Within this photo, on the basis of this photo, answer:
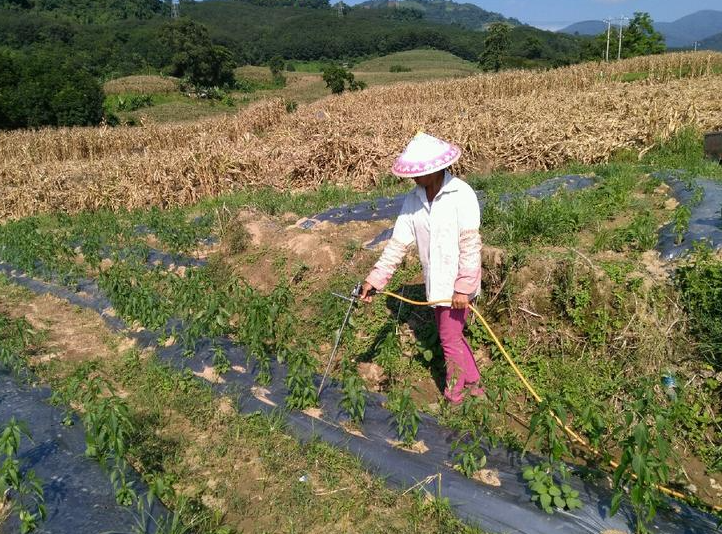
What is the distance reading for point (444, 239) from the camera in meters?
3.81

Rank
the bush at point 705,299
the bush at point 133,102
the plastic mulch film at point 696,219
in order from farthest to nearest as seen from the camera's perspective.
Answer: the bush at point 133,102 → the plastic mulch film at point 696,219 → the bush at point 705,299

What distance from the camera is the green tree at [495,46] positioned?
44.1 m

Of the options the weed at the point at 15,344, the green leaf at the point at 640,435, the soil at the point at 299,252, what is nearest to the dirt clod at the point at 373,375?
the soil at the point at 299,252

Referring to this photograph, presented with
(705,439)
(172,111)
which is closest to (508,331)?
(705,439)

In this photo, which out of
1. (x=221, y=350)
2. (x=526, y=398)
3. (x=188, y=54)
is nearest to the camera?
(x=526, y=398)

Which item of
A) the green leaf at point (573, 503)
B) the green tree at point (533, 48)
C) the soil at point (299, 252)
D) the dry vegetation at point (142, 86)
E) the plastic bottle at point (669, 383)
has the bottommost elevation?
the green leaf at point (573, 503)

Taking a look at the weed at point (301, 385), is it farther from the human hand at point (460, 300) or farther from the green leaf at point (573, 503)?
the green leaf at point (573, 503)

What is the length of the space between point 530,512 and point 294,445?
164cm

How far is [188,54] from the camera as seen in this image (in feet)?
156

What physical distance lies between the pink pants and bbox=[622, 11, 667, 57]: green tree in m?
43.9

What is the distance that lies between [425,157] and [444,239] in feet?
1.91

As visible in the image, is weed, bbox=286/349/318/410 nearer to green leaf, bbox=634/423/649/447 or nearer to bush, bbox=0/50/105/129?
green leaf, bbox=634/423/649/447

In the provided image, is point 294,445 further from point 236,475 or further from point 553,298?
point 553,298

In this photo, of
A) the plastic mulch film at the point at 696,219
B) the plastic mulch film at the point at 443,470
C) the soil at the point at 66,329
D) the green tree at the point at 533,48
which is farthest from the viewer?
the green tree at the point at 533,48
